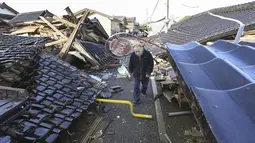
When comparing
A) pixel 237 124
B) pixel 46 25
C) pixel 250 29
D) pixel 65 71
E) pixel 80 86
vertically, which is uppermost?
pixel 46 25

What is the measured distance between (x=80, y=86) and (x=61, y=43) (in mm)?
4420

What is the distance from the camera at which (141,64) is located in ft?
16.3

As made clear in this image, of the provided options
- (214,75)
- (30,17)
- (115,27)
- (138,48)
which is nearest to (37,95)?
(138,48)

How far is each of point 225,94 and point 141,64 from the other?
11.8 ft

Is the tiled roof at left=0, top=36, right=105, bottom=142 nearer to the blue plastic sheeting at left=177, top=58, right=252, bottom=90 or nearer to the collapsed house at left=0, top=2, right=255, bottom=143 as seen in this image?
the collapsed house at left=0, top=2, right=255, bottom=143

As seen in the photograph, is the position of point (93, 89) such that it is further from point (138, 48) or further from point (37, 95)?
point (138, 48)

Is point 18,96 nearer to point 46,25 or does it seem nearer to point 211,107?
point 211,107

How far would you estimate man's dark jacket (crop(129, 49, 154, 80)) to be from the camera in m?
4.92

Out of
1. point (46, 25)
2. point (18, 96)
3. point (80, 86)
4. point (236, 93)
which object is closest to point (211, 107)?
point (236, 93)

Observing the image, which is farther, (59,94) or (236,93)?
(59,94)

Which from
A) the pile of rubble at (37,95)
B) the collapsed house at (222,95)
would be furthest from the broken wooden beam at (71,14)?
the collapsed house at (222,95)

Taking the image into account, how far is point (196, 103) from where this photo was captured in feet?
4.51

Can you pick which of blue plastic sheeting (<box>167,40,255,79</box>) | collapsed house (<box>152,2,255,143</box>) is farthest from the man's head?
collapsed house (<box>152,2,255,143</box>)

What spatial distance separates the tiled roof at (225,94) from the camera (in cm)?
105
